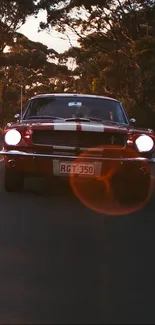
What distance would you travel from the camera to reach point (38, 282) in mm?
4293

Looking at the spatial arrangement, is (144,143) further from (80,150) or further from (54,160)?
(54,160)

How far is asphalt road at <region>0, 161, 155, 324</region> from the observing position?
3.71 m

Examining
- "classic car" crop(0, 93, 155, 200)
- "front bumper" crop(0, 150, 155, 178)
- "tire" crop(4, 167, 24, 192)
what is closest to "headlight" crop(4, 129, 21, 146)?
"classic car" crop(0, 93, 155, 200)

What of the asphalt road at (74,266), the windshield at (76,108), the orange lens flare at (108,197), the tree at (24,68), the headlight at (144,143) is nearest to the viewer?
the asphalt road at (74,266)

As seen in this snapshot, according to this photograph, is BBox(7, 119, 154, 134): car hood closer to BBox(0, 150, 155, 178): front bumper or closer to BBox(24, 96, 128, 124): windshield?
BBox(0, 150, 155, 178): front bumper

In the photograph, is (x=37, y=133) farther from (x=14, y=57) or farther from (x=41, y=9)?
(x=14, y=57)

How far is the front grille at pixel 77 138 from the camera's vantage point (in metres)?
7.62

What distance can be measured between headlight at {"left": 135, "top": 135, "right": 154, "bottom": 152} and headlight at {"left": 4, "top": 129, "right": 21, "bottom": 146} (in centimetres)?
157

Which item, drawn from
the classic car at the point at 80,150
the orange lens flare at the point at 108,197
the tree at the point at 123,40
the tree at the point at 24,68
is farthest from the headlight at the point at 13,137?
the tree at the point at 24,68

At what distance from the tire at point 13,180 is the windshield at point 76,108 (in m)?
1.05

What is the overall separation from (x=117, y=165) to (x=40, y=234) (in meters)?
2.04

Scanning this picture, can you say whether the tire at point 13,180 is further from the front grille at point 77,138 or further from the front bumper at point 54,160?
the front grille at point 77,138

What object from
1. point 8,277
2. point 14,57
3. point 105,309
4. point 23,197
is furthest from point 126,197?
point 14,57

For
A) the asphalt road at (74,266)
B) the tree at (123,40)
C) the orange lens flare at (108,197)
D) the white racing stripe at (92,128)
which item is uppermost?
the tree at (123,40)
